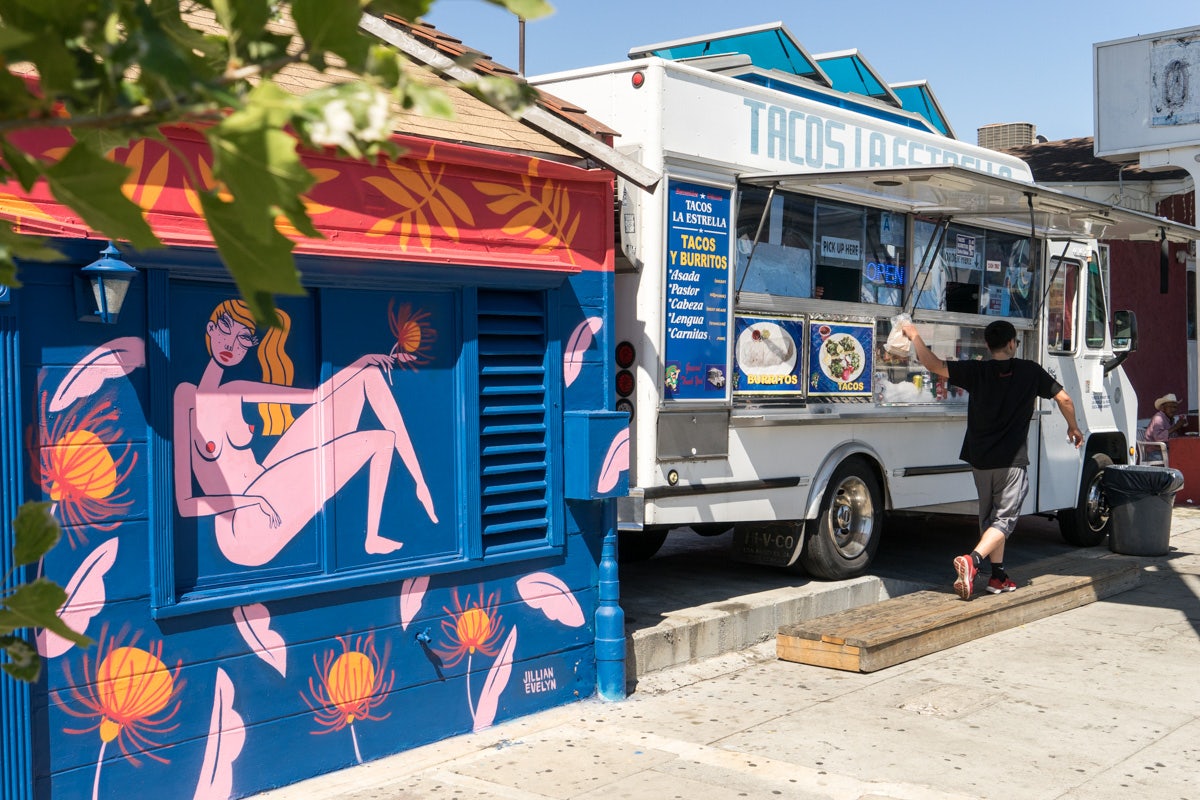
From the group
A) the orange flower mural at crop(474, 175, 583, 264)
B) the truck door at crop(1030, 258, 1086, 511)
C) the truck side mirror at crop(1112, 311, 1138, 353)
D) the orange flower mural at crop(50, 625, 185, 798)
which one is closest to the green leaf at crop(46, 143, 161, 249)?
the orange flower mural at crop(50, 625, 185, 798)

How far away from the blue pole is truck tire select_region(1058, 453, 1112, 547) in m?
6.28

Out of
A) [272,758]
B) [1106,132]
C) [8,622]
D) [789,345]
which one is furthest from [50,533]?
[1106,132]

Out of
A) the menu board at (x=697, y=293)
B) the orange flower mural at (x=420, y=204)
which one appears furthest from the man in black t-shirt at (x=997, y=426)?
the orange flower mural at (x=420, y=204)

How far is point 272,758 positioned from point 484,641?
1169mm

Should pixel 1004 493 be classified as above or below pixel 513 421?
below

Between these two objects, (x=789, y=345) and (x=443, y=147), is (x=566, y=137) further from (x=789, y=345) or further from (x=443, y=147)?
(x=789, y=345)

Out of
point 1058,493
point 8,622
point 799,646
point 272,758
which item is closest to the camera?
point 8,622

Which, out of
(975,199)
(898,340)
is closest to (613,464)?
(898,340)

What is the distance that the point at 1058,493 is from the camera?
35.4 ft

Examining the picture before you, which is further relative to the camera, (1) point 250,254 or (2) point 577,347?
(2) point 577,347

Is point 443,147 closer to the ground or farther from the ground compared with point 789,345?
farther from the ground

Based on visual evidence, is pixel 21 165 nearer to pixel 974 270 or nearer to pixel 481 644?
pixel 481 644

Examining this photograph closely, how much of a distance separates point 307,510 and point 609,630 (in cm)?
182

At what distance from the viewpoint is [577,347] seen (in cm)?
630
